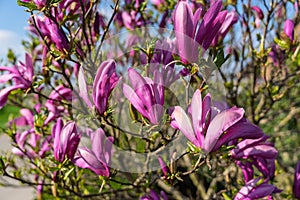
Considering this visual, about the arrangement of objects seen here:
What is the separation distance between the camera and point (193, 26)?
917 mm

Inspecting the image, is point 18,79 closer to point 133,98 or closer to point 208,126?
point 133,98

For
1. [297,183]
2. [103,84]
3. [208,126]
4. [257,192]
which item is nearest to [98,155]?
[103,84]

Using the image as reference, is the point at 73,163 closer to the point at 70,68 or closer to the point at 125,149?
the point at 125,149

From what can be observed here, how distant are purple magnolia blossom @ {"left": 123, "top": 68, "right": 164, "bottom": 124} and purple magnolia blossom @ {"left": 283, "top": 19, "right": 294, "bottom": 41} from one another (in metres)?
0.72

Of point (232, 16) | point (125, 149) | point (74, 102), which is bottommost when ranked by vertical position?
point (125, 149)

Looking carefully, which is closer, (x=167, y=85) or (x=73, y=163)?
(x=167, y=85)

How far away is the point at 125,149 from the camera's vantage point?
1647mm

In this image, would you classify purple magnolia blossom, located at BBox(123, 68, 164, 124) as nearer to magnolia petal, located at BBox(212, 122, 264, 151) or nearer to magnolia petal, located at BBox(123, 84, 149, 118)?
magnolia petal, located at BBox(123, 84, 149, 118)

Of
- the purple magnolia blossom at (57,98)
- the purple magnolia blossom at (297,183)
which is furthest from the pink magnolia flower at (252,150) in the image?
the purple magnolia blossom at (57,98)

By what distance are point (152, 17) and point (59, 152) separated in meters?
1.45

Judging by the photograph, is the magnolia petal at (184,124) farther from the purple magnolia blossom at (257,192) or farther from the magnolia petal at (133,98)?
the purple magnolia blossom at (257,192)

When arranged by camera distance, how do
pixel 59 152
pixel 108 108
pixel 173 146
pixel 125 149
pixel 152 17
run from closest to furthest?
pixel 108 108 < pixel 59 152 < pixel 173 146 < pixel 125 149 < pixel 152 17

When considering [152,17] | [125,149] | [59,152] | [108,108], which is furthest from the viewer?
[152,17]

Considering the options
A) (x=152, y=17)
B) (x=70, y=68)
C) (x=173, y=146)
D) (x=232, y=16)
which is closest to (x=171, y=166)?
(x=173, y=146)
